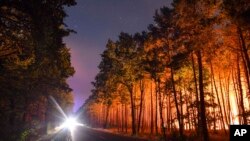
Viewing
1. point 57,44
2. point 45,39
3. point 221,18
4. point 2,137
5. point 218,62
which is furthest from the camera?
point 218,62

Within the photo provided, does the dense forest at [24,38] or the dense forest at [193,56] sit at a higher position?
the dense forest at [193,56]

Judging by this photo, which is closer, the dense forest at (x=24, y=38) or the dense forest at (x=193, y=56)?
the dense forest at (x=24, y=38)

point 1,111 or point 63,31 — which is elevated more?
point 63,31

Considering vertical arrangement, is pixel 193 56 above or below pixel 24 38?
above

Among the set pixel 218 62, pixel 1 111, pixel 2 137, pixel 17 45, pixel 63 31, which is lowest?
pixel 2 137

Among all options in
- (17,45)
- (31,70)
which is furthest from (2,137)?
(17,45)

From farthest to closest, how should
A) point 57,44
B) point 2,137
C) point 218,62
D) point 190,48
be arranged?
point 218,62
point 190,48
point 2,137
point 57,44

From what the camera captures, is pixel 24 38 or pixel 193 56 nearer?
pixel 24 38

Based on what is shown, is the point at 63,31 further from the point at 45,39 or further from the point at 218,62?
the point at 218,62

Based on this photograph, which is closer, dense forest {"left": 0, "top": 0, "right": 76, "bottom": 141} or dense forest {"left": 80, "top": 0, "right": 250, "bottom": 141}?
dense forest {"left": 0, "top": 0, "right": 76, "bottom": 141}

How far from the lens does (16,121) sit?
27656 mm

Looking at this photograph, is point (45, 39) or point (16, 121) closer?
point (45, 39)

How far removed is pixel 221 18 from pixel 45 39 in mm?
14518

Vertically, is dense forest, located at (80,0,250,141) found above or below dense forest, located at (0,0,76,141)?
above
